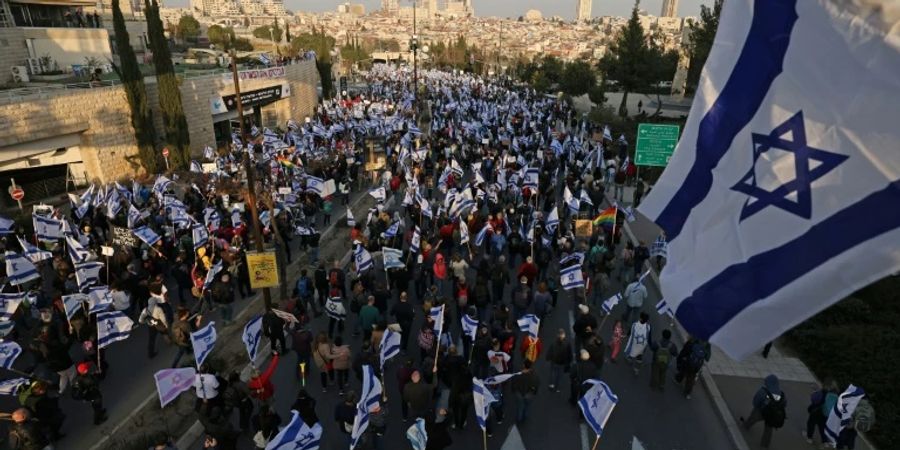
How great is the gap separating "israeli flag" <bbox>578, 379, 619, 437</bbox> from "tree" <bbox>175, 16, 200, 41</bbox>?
9786 centimetres

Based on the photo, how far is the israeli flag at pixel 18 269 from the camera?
11434mm

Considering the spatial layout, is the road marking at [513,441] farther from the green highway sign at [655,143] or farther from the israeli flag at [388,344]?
the green highway sign at [655,143]

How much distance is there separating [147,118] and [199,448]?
22610 mm

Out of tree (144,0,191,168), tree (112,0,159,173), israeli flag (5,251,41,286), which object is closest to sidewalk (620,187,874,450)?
israeli flag (5,251,41,286)

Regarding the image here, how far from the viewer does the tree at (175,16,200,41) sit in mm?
90581

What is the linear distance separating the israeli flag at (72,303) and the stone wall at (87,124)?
15.2m

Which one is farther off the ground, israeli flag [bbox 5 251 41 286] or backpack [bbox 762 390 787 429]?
israeli flag [bbox 5 251 41 286]

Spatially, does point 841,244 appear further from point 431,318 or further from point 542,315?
point 542,315

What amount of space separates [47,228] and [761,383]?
17.0 meters

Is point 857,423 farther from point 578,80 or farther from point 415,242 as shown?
point 578,80

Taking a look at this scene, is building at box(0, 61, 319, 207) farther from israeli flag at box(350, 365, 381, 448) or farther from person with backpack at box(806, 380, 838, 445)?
person with backpack at box(806, 380, 838, 445)

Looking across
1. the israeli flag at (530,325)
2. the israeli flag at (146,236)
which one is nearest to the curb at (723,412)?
the israeli flag at (530,325)

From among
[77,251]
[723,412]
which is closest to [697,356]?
[723,412]

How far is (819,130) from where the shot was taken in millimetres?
3213
